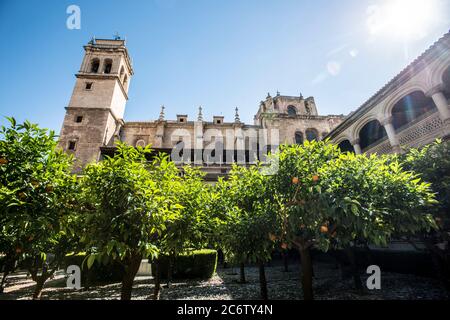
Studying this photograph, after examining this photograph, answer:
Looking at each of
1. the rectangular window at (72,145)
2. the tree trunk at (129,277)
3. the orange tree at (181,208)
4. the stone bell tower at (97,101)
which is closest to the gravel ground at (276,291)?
the tree trunk at (129,277)

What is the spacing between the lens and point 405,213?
4.83m

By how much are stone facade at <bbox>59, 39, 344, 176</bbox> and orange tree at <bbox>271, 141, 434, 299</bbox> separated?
65.7 feet

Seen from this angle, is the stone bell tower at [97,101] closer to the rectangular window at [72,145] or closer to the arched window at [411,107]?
the rectangular window at [72,145]

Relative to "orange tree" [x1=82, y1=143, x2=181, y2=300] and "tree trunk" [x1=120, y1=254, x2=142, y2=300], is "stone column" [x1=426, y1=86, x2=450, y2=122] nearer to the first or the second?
"orange tree" [x1=82, y1=143, x2=181, y2=300]

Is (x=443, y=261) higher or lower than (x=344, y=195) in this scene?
lower

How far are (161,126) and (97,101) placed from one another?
8.38 meters

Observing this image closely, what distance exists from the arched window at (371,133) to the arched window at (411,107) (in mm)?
1102

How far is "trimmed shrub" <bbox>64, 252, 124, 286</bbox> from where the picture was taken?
11.4 metres

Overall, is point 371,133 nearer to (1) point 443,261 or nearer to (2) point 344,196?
(1) point 443,261

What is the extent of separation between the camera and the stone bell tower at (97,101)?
24.4 metres

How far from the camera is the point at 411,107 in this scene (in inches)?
578

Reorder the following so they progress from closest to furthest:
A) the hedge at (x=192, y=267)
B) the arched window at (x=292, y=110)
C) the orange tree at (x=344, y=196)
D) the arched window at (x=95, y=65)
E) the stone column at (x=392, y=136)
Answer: the orange tree at (x=344, y=196) → the hedge at (x=192, y=267) → the stone column at (x=392, y=136) → the arched window at (x=95, y=65) → the arched window at (x=292, y=110)

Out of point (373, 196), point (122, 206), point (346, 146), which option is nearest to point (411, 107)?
point (346, 146)

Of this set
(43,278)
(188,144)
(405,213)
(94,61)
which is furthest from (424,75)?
(94,61)
